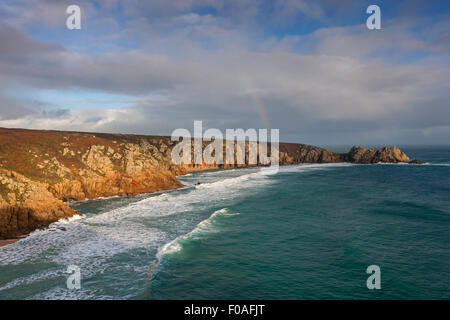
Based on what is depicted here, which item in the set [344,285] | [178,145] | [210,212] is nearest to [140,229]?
[210,212]

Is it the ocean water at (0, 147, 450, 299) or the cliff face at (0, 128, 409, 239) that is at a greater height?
the cliff face at (0, 128, 409, 239)

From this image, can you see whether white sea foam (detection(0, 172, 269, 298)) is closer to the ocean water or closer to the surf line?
the ocean water

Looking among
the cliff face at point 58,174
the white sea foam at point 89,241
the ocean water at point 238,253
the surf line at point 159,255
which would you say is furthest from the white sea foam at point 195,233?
the cliff face at point 58,174

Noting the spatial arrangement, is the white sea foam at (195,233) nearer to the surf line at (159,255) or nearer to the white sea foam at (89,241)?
the surf line at (159,255)

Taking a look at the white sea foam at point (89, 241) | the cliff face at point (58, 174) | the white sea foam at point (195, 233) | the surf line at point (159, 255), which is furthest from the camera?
the cliff face at point (58, 174)

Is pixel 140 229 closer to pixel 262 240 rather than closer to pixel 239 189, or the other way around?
pixel 262 240

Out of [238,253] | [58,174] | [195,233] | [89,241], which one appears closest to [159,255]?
[195,233]

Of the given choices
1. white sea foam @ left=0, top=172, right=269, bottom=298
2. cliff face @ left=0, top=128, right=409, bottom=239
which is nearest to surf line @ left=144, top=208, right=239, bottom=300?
white sea foam @ left=0, top=172, right=269, bottom=298
